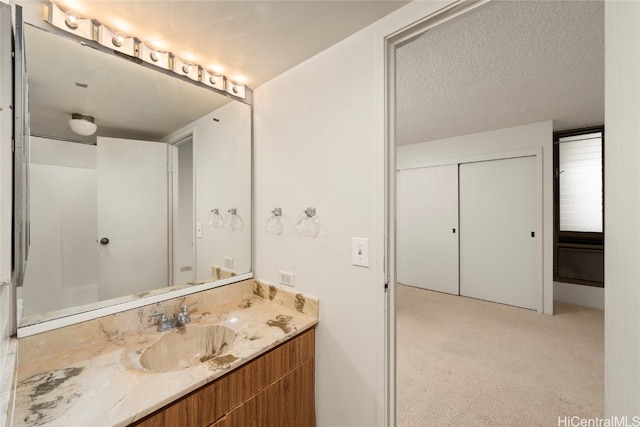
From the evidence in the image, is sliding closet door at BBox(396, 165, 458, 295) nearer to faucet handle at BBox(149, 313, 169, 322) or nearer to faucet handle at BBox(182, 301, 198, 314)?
faucet handle at BBox(182, 301, 198, 314)

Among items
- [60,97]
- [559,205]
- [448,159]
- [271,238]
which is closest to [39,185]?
[60,97]

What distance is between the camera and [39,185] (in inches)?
39.5

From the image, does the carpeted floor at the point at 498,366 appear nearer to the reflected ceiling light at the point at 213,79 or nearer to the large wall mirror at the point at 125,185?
the large wall mirror at the point at 125,185

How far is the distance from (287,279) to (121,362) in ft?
2.57

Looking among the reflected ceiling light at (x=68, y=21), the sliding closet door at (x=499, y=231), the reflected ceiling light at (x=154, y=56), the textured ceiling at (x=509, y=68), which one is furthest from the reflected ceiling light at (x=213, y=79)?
the sliding closet door at (x=499, y=231)

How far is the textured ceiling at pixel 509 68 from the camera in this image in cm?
141

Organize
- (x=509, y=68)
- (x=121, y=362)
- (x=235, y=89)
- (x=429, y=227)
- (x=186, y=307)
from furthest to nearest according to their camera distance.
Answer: (x=429, y=227), (x=509, y=68), (x=235, y=89), (x=186, y=307), (x=121, y=362)

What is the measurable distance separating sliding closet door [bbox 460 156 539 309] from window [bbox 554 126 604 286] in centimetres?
59

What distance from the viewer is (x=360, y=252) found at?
119cm

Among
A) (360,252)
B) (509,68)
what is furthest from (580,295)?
(360,252)

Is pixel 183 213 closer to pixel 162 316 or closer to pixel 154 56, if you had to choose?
pixel 162 316

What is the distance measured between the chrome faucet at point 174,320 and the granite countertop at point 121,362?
3 centimetres

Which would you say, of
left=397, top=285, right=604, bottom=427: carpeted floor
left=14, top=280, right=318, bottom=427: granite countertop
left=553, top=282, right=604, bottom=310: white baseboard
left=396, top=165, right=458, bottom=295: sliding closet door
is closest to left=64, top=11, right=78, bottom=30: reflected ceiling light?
left=14, top=280, right=318, bottom=427: granite countertop

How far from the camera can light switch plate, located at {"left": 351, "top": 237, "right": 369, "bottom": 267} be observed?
1.17 m
